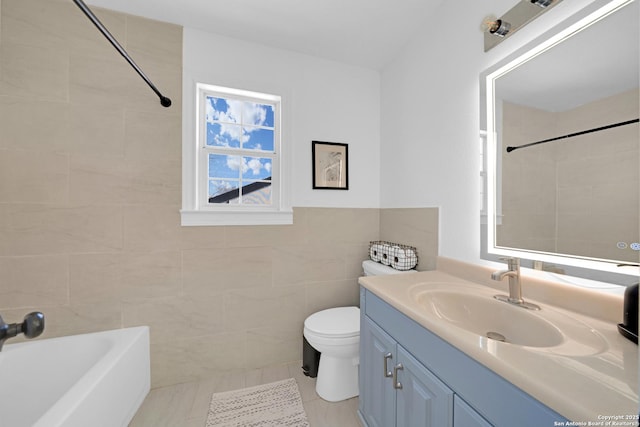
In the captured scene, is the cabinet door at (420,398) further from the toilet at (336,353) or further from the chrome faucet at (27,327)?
the chrome faucet at (27,327)

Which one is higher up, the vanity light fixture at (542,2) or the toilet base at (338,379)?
the vanity light fixture at (542,2)

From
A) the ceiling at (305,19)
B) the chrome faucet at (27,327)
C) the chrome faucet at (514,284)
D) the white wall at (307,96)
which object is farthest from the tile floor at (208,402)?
the ceiling at (305,19)

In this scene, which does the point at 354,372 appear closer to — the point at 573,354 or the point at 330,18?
the point at 573,354

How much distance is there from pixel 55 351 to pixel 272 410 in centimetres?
128

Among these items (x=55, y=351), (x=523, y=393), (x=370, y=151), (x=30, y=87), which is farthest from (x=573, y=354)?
(x=30, y=87)

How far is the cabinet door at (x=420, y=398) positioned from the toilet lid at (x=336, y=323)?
0.54 metres

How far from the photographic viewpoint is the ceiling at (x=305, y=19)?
1.47m

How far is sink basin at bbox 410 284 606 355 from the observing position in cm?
67

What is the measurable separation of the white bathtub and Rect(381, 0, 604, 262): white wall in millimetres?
1886

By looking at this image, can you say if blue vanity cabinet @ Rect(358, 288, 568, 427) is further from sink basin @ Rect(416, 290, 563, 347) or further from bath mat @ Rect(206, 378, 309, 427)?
bath mat @ Rect(206, 378, 309, 427)

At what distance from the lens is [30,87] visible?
1.39 meters

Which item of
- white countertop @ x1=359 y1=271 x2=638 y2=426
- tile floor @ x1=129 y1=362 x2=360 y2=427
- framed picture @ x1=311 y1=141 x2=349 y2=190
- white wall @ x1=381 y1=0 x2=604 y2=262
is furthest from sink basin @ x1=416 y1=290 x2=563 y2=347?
framed picture @ x1=311 y1=141 x2=349 y2=190

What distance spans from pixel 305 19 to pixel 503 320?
203 centimetres

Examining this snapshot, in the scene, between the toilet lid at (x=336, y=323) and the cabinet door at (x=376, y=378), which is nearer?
the cabinet door at (x=376, y=378)
